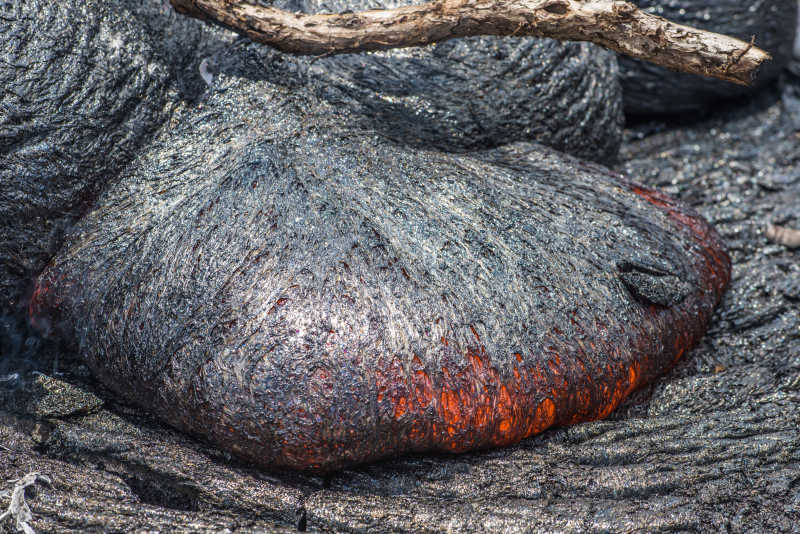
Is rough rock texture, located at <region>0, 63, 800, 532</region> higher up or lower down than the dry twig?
lower down

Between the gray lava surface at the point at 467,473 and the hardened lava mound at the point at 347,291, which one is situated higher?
the hardened lava mound at the point at 347,291

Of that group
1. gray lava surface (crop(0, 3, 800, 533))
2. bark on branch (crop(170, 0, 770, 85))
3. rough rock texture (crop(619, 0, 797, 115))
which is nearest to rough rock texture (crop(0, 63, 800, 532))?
gray lava surface (crop(0, 3, 800, 533))

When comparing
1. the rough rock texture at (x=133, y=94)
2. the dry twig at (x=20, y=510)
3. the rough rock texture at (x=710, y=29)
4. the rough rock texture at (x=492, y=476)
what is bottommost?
the rough rock texture at (x=492, y=476)

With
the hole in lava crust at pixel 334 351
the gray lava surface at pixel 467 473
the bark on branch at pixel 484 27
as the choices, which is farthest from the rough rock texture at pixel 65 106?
the gray lava surface at pixel 467 473

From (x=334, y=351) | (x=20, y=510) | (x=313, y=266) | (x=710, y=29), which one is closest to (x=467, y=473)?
(x=334, y=351)

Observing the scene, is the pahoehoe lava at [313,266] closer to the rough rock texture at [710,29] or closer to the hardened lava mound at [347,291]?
the hardened lava mound at [347,291]

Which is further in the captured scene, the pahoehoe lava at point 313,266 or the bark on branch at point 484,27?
the bark on branch at point 484,27

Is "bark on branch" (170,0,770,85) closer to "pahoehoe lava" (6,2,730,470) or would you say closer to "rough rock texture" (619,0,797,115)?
"pahoehoe lava" (6,2,730,470)
